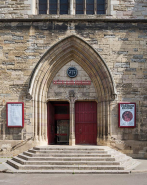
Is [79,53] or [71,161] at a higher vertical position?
[79,53]

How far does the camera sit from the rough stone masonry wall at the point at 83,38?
12.0 metres

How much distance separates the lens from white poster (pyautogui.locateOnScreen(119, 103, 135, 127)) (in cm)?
1184

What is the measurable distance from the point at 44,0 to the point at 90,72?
13.2 feet

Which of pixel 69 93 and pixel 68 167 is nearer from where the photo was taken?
pixel 68 167

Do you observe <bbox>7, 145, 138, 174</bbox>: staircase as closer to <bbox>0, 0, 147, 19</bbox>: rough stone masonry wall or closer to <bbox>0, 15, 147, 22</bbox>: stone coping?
<bbox>0, 15, 147, 22</bbox>: stone coping

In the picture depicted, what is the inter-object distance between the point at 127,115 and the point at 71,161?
3.72 m

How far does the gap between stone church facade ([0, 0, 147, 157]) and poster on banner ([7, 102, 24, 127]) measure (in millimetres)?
192

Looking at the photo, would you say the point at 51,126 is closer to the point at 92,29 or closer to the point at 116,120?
the point at 116,120

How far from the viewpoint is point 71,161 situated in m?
9.41

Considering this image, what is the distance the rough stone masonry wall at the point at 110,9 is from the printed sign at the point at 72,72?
7.89ft

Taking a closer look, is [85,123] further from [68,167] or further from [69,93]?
[68,167]

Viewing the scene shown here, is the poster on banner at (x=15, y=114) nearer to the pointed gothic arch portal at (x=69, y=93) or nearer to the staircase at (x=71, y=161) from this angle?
Answer: the pointed gothic arch portal at (x=69, y=93)

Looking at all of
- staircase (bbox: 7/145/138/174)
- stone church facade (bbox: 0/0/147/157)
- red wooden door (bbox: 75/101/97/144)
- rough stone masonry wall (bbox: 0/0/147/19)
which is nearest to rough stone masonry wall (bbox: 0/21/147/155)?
stone church facade (bbox: 0/0/147/157)

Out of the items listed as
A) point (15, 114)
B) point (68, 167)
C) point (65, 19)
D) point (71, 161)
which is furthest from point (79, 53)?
point (68, 167)
